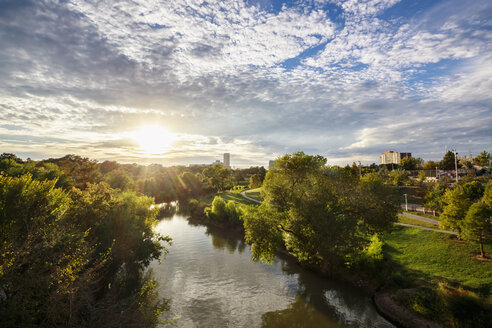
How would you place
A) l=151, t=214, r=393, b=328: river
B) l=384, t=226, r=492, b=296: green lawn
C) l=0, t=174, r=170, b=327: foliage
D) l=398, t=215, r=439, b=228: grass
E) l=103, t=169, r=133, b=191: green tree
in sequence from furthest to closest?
l=103, t=169, r=133, b=191: green tree, l=398, t=215, r=439, b=228: grass, l=384, t=226, r=492, b=296: green lawn, l=151, t=214, r=393, b=328: river, l=0, t=174, r=170, b=327: foliage

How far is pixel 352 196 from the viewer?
3166 centimetres

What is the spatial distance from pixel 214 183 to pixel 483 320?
100963 mm

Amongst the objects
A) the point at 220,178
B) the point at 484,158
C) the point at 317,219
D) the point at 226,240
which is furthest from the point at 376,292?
the point at 484,158

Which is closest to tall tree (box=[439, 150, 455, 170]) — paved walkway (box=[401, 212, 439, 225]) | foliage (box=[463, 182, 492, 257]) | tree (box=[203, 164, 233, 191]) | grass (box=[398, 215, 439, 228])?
paved walkway (box=[401, 212, 439, 225])

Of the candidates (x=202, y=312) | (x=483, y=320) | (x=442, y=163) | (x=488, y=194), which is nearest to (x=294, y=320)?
(x=202, y=312)

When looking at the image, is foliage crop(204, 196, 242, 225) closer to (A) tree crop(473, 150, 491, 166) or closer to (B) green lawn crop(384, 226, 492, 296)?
(B) green lawn crop(384, 226, 492, 296)

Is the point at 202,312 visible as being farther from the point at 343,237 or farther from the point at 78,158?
the point at 78,158

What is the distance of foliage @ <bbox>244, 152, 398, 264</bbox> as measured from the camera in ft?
87.2

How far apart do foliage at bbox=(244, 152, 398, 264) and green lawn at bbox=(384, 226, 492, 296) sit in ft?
20.6

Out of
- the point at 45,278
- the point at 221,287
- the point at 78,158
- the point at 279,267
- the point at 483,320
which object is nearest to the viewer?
the point at 45,278

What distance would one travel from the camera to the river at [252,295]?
75.3 feet

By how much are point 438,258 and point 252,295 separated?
23.9 meters

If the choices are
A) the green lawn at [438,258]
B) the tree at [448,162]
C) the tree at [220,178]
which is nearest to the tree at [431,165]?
the tree at [448,162]

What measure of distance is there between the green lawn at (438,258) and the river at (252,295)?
335 inches
